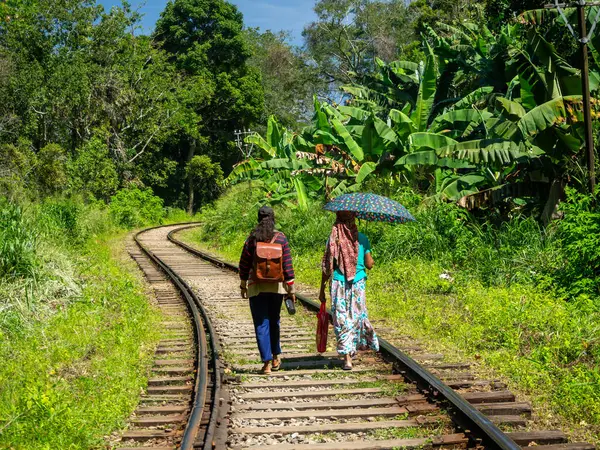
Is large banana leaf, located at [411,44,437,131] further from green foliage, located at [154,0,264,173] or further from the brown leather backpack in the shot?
green foliage, located at [154,0,264,173]

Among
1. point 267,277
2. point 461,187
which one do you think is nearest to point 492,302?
point 267,277

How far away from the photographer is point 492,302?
10.5 meters

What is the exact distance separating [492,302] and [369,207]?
3.44m

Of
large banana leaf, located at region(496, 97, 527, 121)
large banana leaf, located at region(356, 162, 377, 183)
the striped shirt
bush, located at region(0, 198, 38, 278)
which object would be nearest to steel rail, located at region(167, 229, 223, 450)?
the striped shirt

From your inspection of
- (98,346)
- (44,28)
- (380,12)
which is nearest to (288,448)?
(98,346)

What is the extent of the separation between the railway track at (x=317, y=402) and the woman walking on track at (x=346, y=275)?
42 centimetres

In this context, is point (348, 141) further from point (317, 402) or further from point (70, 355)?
point (317, 402)

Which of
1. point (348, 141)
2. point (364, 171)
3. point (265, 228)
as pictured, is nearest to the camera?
point (265, 228)

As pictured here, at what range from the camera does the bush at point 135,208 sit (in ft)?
124

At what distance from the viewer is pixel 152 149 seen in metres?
47.6

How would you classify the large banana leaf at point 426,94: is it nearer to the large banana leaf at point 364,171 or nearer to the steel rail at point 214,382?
the large banana leaf at point 364,171

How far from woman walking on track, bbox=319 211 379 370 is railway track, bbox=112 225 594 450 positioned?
419mm

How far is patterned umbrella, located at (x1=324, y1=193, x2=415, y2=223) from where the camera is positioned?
7.89m

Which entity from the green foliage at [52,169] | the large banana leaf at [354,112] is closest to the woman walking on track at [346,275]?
the large banana leaf at [354,112]
